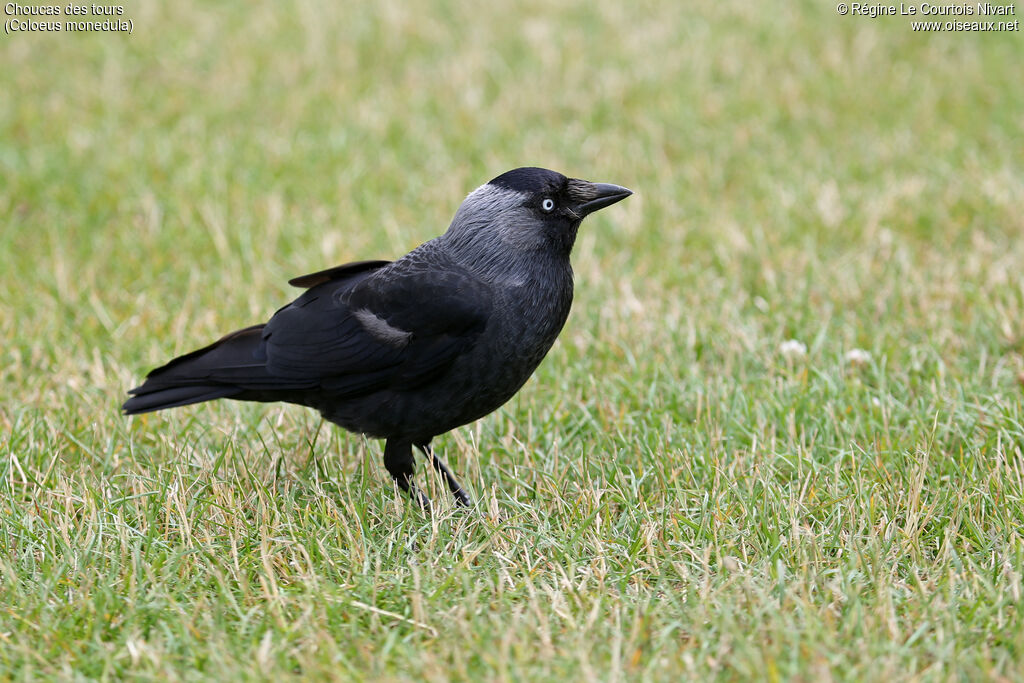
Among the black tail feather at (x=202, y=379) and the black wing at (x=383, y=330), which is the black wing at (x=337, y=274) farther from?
the black tail feather at (x=202, y=379)

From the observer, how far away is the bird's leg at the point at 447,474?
3836 millimetres

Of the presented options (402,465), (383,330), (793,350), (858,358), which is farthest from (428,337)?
(858,358)

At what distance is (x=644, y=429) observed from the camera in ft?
13.6

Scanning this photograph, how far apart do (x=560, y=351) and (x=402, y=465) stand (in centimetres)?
136

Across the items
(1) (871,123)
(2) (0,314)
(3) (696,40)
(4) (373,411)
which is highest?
(3) (696,40)

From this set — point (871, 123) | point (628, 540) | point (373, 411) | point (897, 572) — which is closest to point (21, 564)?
point (373, 411)

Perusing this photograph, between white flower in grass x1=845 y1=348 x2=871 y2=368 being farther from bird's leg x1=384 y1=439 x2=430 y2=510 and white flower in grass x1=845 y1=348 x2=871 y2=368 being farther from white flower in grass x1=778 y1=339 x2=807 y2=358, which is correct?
bird's leg x1=384 y1=439 x2=430 y2=510

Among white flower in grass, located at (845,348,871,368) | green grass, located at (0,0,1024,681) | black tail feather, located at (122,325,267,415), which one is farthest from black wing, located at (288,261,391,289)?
white flower in grass, located at (845,348,871,368)

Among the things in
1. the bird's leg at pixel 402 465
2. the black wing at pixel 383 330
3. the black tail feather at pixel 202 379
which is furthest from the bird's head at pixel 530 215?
the black tail feather at pixel 202 379

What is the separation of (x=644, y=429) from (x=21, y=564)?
2.11m

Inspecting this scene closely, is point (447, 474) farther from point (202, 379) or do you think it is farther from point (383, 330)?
point (202, 379)

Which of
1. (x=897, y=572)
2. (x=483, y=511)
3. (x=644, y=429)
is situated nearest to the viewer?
(x=897, y=572)

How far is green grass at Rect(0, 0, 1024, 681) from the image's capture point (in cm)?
290

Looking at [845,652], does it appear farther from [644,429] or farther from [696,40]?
[696,40]
